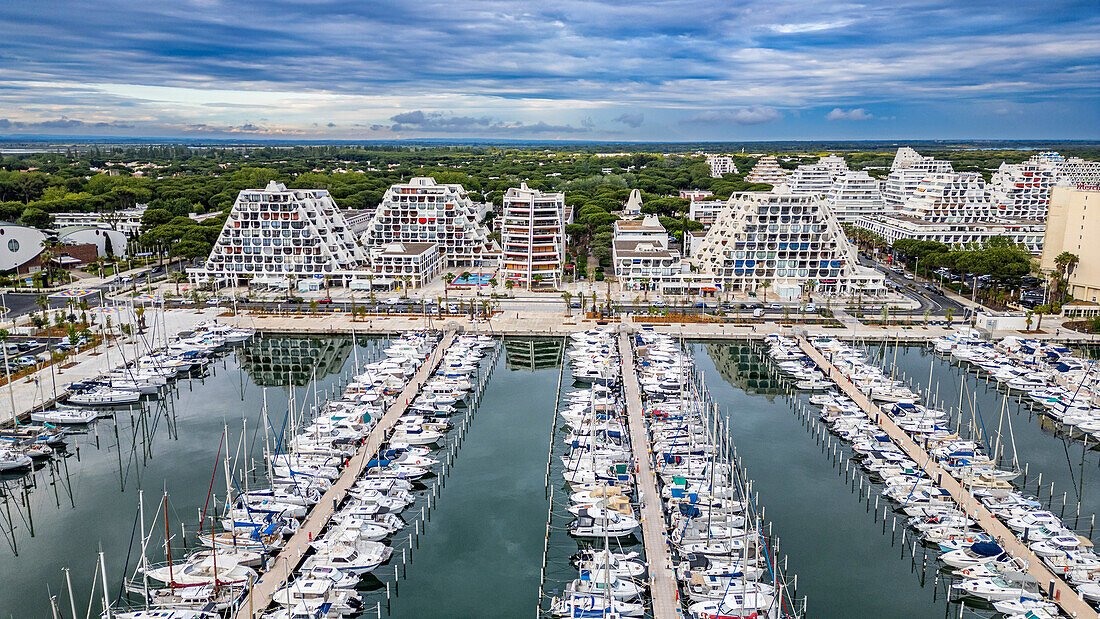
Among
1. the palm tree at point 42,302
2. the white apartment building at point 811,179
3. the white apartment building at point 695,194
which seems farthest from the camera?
the white apartment building at point 811,179

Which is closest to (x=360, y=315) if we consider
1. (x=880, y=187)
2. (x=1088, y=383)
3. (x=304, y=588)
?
(x=304, y=588)

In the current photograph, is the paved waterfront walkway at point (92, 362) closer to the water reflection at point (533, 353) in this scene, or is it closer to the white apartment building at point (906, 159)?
the water reflection at point (533, 353)

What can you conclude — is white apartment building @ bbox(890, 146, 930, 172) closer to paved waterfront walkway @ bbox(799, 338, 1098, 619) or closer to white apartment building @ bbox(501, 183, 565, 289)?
white apartment building @ bbox(501, 183, 565, 289)

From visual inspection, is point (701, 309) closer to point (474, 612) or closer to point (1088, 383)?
point (1088, 383)

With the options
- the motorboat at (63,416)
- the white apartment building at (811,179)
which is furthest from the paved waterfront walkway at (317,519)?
→ the white apartment building at (811,179)

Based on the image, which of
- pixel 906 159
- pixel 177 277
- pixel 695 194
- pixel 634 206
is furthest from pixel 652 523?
pixel 906 159

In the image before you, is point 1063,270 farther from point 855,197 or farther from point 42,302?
point 42,302
